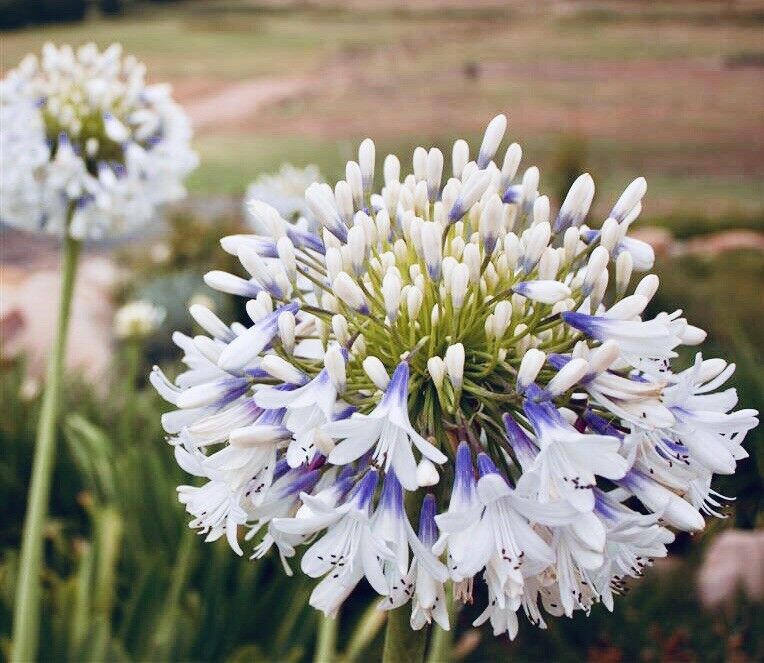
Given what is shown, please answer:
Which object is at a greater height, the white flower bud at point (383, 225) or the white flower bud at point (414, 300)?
the white flower bud at point (383, 225)

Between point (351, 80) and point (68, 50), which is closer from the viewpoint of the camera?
point (68, 50)

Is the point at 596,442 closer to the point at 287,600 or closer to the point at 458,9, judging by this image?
the point at 287,600

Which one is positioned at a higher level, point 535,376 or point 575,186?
point 575,186

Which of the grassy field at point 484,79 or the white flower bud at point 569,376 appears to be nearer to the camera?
the white flower bud at point 569,376

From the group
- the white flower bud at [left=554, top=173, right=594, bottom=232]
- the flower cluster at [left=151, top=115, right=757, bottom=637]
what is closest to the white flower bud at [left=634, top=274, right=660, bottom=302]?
the flower cluster at [left=151, top=115, right=757, bottom=637]

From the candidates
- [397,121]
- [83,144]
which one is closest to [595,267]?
[83,144]

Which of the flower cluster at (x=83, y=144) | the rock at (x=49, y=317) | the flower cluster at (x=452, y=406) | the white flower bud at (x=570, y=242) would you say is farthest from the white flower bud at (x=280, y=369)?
the rock at (x=49, y=317)

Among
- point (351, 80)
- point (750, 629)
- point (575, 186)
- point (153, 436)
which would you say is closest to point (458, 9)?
point (351, 80)

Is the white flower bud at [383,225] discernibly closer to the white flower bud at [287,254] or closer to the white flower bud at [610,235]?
the white flower bud at [287,254]
